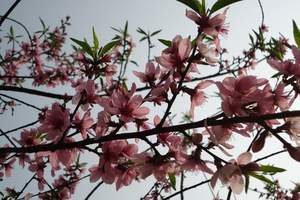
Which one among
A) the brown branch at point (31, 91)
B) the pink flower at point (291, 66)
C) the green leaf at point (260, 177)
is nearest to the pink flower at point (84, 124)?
the green leaf at point (260, 177)

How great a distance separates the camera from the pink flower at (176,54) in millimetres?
2172

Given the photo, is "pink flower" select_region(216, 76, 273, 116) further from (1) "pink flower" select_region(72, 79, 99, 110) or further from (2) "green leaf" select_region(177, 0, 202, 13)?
(1) "pink flower" select_region(72, 79, 99, 110)

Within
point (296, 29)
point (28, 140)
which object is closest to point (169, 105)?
point (296, 29)

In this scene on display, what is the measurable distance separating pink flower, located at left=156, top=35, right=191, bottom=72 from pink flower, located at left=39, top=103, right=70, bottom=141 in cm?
68

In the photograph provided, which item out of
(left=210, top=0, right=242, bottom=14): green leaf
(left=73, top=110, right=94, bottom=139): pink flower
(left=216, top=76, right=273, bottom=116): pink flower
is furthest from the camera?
(left=73, top=110, right=94, bottom=139): pink flower

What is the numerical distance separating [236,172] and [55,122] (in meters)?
1.13

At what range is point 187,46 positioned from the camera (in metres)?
2.18

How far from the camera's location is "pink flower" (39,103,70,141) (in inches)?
87.6

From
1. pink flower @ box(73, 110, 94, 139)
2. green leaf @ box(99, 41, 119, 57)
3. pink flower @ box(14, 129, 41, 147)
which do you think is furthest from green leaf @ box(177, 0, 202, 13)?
pink flower @ box(14, 129, 41, 147)

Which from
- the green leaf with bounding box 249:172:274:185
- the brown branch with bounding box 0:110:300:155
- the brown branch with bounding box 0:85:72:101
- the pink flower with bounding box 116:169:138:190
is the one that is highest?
the brown branch with bounding box 0:85:72:101

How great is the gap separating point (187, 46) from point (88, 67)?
0.77 metres

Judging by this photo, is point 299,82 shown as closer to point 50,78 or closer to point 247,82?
point 247,82

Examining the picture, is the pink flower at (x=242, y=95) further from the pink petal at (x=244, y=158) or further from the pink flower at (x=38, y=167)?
the pink flower at (x=38, y=167)

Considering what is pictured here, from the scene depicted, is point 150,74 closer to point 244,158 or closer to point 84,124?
point 84,124
